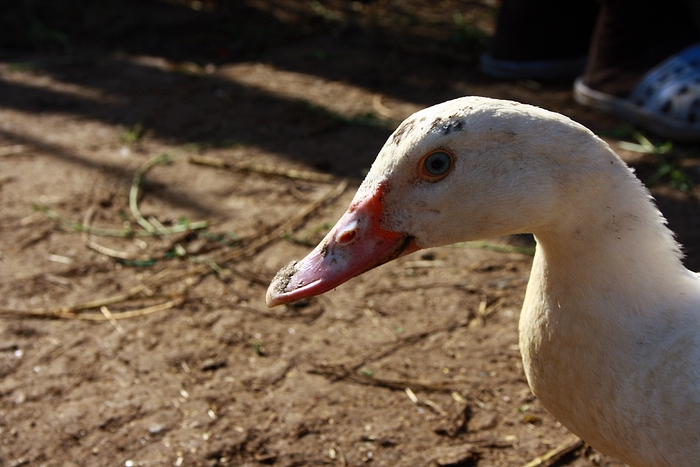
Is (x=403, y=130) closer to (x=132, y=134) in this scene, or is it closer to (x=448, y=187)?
(x=448, y=187)

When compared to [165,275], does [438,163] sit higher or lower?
higher

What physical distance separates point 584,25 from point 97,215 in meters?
4.16

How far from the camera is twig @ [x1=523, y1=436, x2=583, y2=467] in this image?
8.20 ft

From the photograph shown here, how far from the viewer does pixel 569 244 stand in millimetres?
1795

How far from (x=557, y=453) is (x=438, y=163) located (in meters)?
1.34

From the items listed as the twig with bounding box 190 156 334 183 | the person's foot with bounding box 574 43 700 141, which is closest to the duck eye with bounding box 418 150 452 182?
the twig with bounding box 190 156 334 183

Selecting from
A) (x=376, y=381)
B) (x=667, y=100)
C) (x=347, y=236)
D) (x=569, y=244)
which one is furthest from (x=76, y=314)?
(x=667, y=100)

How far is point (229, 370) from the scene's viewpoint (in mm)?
2982

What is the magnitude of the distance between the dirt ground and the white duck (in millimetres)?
806

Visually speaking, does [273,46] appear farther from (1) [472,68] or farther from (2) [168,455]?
(2) [168,455]

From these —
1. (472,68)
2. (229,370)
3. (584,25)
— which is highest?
(584,25)

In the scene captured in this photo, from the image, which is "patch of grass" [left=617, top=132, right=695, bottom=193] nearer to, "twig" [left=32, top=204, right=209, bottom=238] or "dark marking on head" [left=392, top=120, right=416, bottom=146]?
"twig" [left=32, top=204, right=209, bottom=238]

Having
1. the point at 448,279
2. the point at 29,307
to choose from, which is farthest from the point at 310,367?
the point at 29,307

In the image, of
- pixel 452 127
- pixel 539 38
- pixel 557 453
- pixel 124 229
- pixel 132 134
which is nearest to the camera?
pixel 452 127
